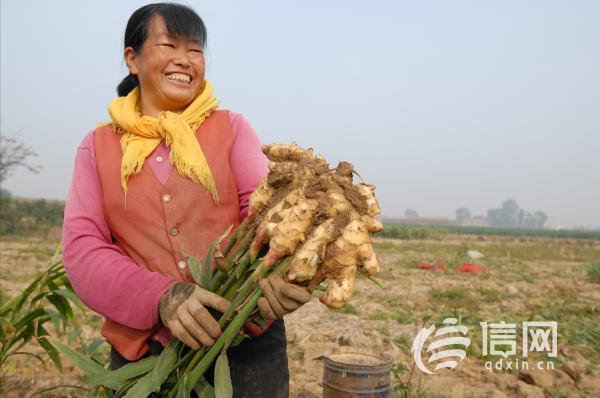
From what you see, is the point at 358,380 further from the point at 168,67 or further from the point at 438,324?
the point at 438,324

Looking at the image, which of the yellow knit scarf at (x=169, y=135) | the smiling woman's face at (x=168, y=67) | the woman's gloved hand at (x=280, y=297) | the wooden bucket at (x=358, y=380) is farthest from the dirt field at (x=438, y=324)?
the woman's gloved hand at (x=280, y=297)

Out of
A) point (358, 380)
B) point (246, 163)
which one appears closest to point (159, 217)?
point (246, 163)

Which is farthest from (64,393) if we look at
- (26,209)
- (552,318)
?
(26,209)

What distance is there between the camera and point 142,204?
1.31m

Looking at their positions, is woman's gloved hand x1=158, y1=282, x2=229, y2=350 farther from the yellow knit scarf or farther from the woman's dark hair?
the woman's dark hair

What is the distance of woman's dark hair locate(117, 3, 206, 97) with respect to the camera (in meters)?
1.36

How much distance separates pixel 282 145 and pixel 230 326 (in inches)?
18.5

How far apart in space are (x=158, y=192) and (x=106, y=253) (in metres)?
0.22

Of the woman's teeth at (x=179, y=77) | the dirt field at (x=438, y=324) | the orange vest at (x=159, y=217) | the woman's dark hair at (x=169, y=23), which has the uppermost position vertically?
the woman's dark hair at (x=169, y=23)

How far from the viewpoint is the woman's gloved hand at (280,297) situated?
1004 millimetres

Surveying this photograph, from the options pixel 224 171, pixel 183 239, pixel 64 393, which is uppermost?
pixel 224 171

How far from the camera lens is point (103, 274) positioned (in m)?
1.17

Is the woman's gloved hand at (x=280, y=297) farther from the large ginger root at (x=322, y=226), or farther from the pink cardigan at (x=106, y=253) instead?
the pink cardigan at (x=106, y=253)

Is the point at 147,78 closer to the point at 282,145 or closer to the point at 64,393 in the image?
the point at 282,145
